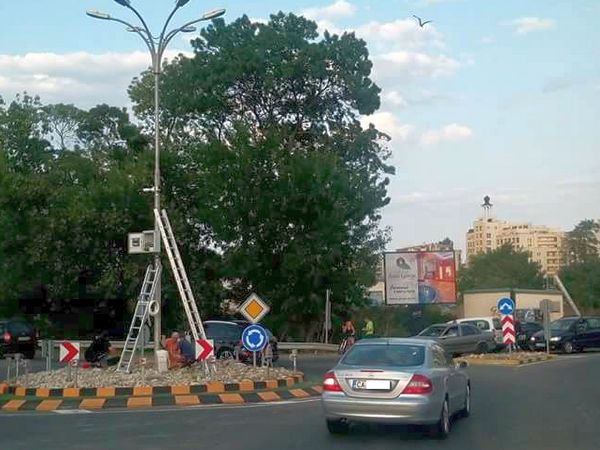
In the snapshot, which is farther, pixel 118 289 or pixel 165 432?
pixel 118 289

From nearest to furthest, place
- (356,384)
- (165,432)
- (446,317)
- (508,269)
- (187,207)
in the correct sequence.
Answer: (356,384)
(165,432)
(187,207)
(446,317)
(508,269)

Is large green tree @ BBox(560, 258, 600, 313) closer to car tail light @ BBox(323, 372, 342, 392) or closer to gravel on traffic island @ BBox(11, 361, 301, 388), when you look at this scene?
gravel on traffic island @ BBox(11, 361, 301, 388)

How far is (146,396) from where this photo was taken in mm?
19234

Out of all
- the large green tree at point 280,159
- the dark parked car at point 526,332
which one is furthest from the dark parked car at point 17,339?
the dark parked car at point 526,332

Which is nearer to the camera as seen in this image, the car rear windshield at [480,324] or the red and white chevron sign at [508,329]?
the red and white chevron sign at [508,329]

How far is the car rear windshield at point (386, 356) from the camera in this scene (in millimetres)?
13047

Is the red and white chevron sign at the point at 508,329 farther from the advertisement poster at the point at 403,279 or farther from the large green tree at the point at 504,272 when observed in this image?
the large green tree at the point at 504,272

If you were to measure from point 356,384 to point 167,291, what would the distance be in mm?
31863

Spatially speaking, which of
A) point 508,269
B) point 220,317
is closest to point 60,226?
point 220,317

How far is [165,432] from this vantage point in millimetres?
13781

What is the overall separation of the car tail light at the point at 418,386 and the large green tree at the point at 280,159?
96.7 ft

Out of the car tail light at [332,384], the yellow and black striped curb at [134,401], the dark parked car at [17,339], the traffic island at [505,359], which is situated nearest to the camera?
the car tail light at [332,384]

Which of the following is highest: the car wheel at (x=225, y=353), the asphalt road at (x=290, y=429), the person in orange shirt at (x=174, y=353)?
the person in orange shirt at (x=174, y=353)

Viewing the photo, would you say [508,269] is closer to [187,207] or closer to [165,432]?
[187,207]
